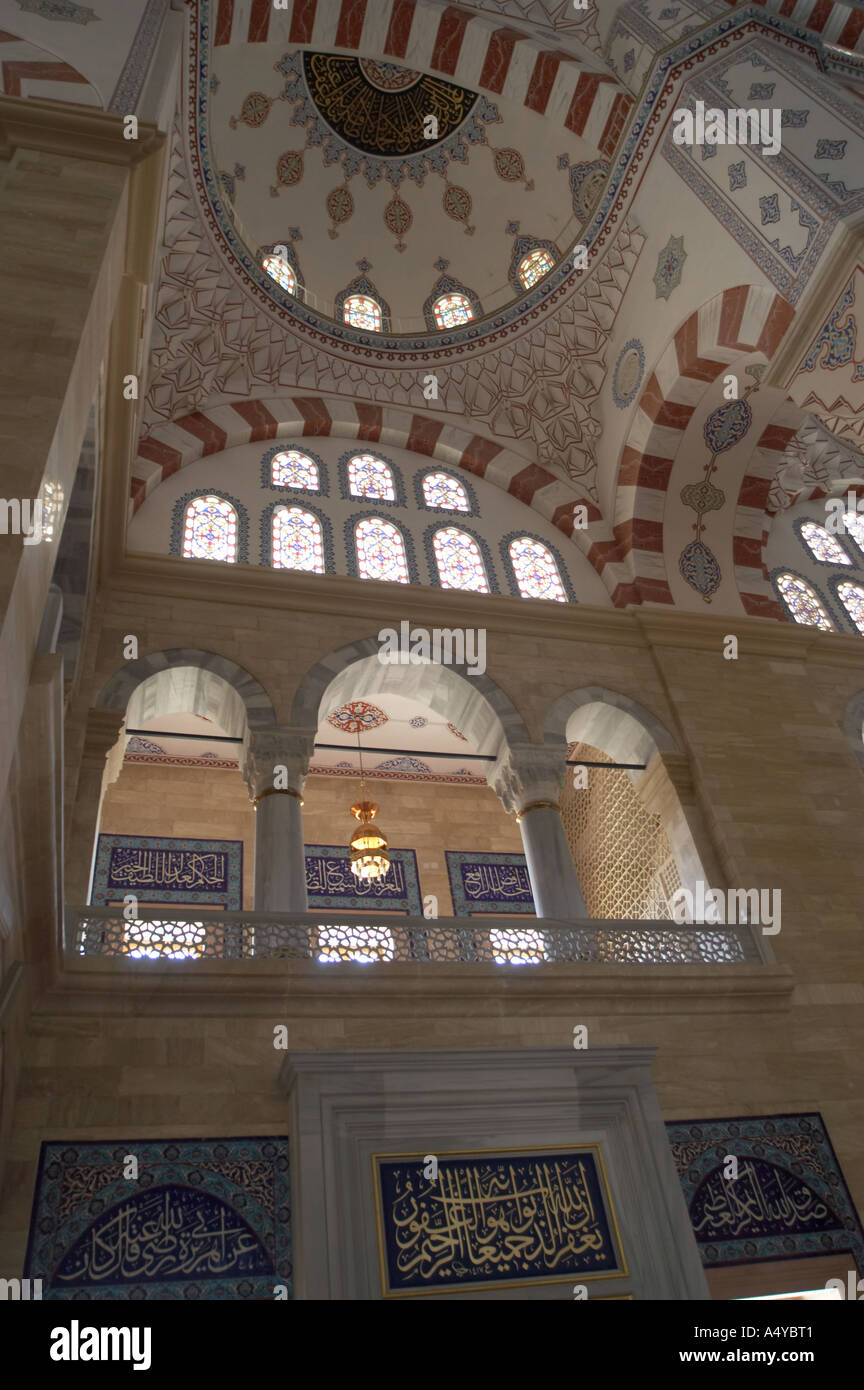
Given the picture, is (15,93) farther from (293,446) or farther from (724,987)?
(724,987)

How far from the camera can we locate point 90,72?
4984mm

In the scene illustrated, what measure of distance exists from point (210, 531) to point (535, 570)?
2532 mm

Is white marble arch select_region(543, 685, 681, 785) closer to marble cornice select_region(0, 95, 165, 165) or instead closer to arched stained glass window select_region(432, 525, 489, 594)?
arched stained glass window select_region(432, 525, 489, 594)

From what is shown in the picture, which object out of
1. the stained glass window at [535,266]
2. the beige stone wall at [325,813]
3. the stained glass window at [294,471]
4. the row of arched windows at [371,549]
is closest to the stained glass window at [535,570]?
the row of arched windows at [371,549]

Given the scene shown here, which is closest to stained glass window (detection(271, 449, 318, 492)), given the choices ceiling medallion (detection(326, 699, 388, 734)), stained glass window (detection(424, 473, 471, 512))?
stained glass window (detection(424, 473, 471, 512))

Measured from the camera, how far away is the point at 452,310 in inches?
344

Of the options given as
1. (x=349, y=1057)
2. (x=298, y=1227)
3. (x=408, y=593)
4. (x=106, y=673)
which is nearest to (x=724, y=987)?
(x=349, y=1057)

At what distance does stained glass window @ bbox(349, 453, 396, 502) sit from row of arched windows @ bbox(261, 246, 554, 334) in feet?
4.08

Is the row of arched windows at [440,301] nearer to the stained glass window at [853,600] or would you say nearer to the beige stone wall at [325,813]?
the stained glass window at [853,600]

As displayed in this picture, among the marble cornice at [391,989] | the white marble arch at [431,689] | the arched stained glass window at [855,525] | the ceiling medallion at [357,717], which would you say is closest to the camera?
the marble cornice at [391,989]

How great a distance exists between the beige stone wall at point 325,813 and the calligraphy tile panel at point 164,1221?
369 cm

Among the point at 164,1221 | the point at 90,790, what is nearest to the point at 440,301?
the point at 90,790

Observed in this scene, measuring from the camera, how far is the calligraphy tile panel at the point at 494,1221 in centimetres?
419
